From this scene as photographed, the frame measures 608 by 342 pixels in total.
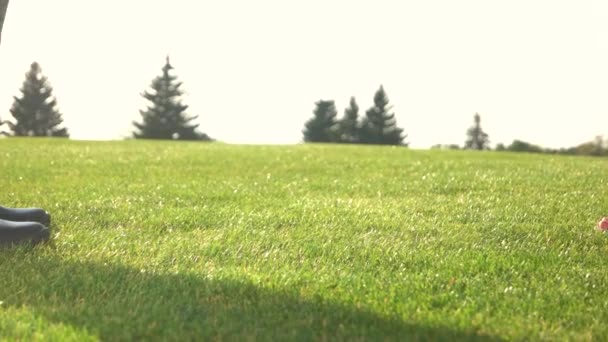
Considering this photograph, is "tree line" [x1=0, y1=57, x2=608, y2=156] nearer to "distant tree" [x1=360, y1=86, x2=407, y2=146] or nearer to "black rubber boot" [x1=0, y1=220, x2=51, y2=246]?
"distant tree" [x1=360, y1=86, x2=407, y2=146]

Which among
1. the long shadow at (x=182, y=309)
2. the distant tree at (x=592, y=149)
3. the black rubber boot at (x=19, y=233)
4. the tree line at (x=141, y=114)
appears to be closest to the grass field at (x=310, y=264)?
the long shadow at (x=182, y=309)

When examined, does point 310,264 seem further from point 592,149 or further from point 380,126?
point 380,126

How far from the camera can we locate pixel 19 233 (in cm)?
513

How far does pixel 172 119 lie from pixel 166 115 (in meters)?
0.80

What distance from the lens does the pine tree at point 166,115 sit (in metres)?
64.5

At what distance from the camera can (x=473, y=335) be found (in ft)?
11.3

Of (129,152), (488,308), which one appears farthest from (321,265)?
(129,152)

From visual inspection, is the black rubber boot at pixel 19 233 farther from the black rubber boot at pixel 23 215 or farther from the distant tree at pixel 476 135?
the distant tree at pixel 476 135

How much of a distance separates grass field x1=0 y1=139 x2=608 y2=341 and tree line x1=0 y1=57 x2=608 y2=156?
50417 millimetres

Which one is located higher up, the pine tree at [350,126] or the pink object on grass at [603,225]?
the pine tree at [350,126]

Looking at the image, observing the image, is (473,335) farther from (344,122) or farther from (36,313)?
(344,122)

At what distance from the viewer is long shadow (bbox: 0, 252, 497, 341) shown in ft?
11.3

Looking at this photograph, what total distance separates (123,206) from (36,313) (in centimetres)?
356

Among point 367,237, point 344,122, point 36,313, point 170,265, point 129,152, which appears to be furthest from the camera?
point 344,122
